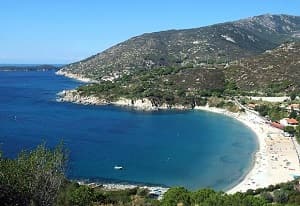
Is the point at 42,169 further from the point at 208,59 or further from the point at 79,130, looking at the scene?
the point at 208,59

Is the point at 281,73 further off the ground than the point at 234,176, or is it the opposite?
the point at 281,73

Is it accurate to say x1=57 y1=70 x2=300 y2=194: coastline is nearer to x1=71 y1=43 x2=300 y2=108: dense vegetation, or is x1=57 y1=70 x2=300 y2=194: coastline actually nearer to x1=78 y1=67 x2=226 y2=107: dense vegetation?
x1=78 y1=67 x2=226 y2=107: dense vegetation

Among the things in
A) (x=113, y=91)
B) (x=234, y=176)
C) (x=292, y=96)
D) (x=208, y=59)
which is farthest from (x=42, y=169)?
(x=208, y=59)

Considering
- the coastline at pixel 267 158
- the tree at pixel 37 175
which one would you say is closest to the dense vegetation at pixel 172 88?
Answer: the coastline at pixel 267 158

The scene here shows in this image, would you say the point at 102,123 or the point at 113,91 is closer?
the point at 102,123

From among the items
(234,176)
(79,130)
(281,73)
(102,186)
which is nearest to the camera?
(102,186)

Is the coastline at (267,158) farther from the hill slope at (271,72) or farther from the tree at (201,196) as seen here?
the hill slope at (271,72)

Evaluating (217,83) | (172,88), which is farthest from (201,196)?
(172,88)

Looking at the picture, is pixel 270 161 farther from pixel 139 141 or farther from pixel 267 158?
pixel 139 141
